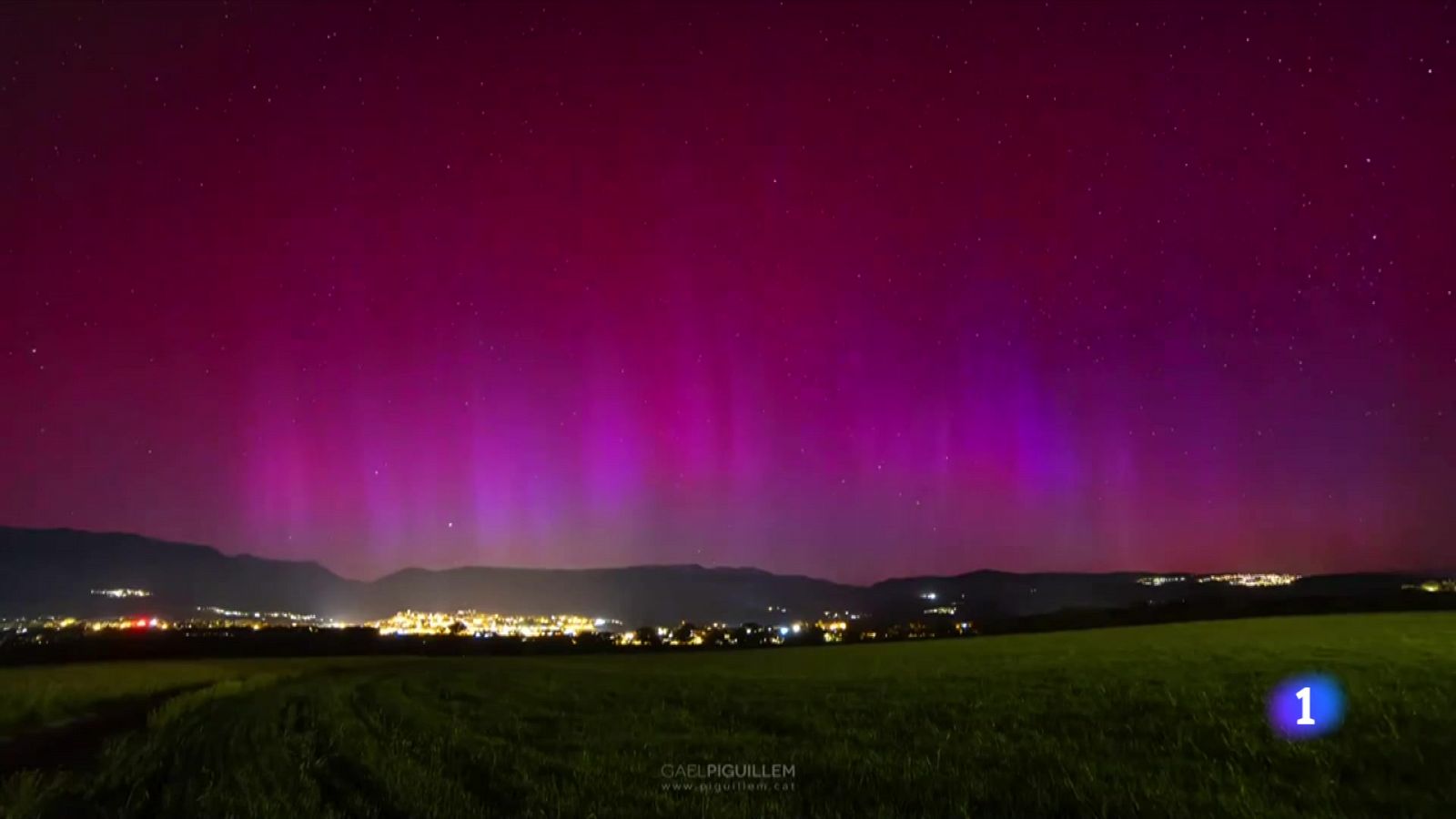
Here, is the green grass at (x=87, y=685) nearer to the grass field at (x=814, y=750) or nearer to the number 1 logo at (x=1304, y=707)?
the grass field at (x=814, y=750)

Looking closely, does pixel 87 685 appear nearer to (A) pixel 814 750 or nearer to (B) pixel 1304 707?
(A) pixel 814 750

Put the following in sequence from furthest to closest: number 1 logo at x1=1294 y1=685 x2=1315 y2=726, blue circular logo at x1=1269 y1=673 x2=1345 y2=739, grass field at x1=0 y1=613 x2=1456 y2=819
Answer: number 1 logo at x1=1294 y1=685 x2=1315 y2=726 < blue circular logo at x1=1269 y1=673 x2=1345 y2=739 < grass field at x1=0 y1=613 x2=1456 y2=819

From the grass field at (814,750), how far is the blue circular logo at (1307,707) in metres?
0.36

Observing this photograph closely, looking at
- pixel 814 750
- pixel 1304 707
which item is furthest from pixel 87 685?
pixel 1304 707

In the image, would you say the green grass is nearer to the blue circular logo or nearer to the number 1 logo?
the blue circular logo

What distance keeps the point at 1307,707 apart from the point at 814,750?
32.4 ft

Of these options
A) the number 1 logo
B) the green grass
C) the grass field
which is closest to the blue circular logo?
the number 1 logo

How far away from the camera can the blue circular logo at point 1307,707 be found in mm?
15652

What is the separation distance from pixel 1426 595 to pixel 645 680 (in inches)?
4220

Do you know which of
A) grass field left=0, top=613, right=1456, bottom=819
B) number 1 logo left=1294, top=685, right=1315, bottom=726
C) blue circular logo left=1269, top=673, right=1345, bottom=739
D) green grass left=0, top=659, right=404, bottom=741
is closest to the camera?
grass field left=0, top=613, right=1456, bottom=819

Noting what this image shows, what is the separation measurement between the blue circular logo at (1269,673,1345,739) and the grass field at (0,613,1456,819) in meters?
0.36

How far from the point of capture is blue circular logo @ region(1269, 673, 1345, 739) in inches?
616

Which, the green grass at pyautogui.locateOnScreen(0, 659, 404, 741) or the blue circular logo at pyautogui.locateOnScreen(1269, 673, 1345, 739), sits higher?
the blue circular logo at pyautogui.locateOnScreen(1269, 673, 1345, 739)

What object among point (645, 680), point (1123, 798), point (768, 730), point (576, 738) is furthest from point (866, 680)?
point (1123, 798)
